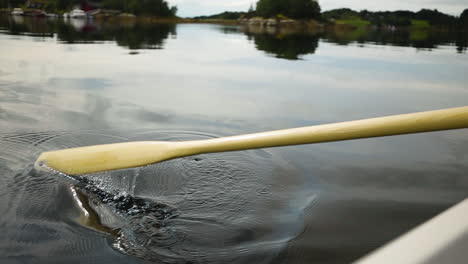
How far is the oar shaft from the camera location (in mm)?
1467

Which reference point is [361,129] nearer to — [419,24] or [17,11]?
[17,11]

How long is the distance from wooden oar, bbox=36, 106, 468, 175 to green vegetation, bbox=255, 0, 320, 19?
6556 cm

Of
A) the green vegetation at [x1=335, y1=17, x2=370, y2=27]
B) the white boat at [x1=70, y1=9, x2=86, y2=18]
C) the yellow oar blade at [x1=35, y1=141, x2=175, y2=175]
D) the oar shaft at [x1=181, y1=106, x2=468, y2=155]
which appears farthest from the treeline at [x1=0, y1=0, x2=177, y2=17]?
the oar shaft at [x1=181, y1=106, x2=468, y2=155]

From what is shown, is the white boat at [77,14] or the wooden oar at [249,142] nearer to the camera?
the wooden oar at [249,142]

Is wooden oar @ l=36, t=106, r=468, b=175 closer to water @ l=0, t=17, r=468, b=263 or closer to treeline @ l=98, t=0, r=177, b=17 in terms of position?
water @ l=0, t=17, r=468, b=263

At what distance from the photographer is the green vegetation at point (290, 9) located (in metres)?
65.7

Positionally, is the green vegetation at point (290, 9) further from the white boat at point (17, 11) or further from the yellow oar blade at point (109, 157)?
the yellow oar blade at point (109, 157)

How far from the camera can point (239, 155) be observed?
2830 mm

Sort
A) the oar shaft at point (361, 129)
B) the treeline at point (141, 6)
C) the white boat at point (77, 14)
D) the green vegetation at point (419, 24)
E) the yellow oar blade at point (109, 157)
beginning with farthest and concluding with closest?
the green vegetation at point (419, 24) < the treeline at point (141, 6) < the white boat at point (77, 14) < the yellow oar blade at point (109, 157) < the oar shaft at point (361, 129)

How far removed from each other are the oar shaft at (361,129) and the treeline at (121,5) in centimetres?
4544

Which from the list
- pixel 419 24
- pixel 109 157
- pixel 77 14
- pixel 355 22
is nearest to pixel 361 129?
pixel 109 157

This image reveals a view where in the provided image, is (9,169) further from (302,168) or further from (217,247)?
(302,168)

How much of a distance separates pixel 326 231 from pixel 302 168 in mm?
859

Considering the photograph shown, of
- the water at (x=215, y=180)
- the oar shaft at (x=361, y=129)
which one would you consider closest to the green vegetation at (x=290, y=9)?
the water at (x=215, y=180)
